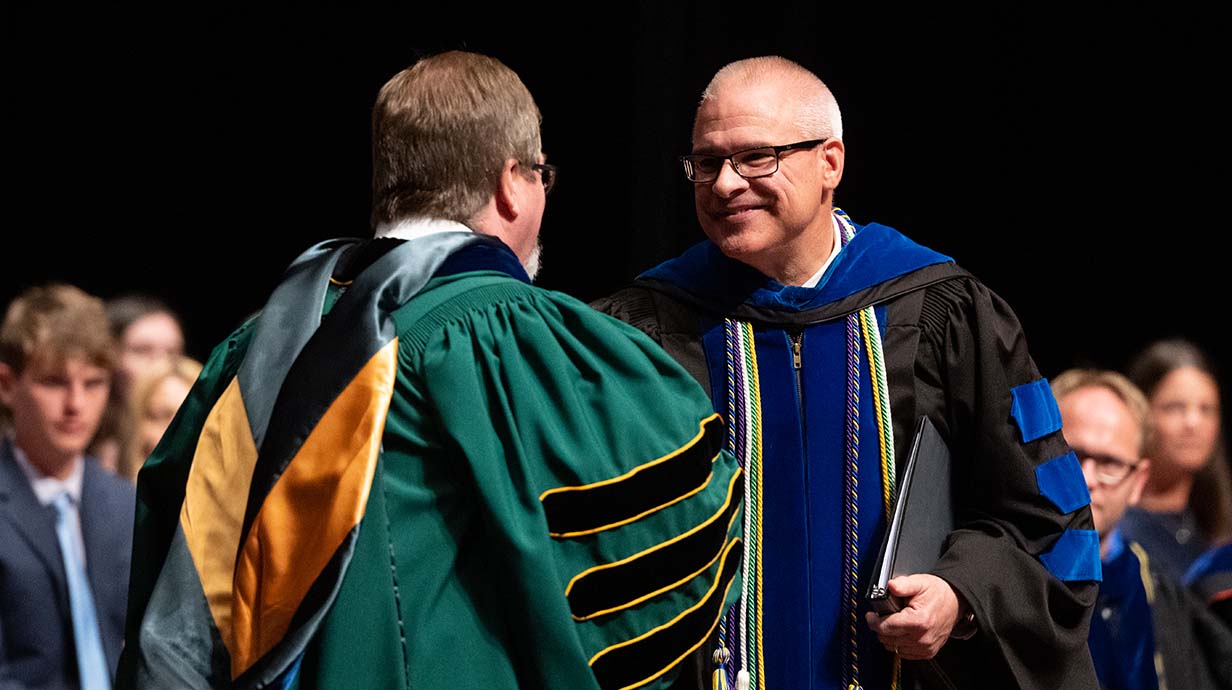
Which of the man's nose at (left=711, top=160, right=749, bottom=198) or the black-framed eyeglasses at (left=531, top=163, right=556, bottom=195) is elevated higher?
the black-framed eyeglasses at (left=531, top=163, right=556, bottom=195)

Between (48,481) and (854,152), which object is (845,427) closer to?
(48,481)

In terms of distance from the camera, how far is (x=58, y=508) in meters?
4.04

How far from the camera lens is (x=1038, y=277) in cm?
652

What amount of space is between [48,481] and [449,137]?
2305mm

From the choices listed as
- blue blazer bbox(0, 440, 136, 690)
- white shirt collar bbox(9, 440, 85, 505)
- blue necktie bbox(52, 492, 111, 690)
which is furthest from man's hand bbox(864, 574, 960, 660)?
white shirt collar bbox(9, 440, 85, 505)

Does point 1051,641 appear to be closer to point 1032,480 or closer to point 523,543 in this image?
point 1032,480

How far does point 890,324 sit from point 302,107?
13.5ft

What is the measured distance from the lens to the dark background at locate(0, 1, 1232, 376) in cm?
608

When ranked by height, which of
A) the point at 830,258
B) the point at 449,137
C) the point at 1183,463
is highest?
the point at 449,137

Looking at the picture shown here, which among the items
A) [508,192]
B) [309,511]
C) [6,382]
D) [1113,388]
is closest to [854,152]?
[1113,388]

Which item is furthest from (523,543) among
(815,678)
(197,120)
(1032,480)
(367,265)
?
(197,120)

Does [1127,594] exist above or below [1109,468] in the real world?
below

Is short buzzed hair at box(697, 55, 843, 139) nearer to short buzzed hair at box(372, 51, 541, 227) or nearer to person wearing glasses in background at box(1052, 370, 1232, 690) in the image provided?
short buzzed hair at box(372, 51, 541, 227)

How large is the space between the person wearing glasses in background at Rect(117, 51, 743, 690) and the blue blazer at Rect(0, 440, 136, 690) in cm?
169
